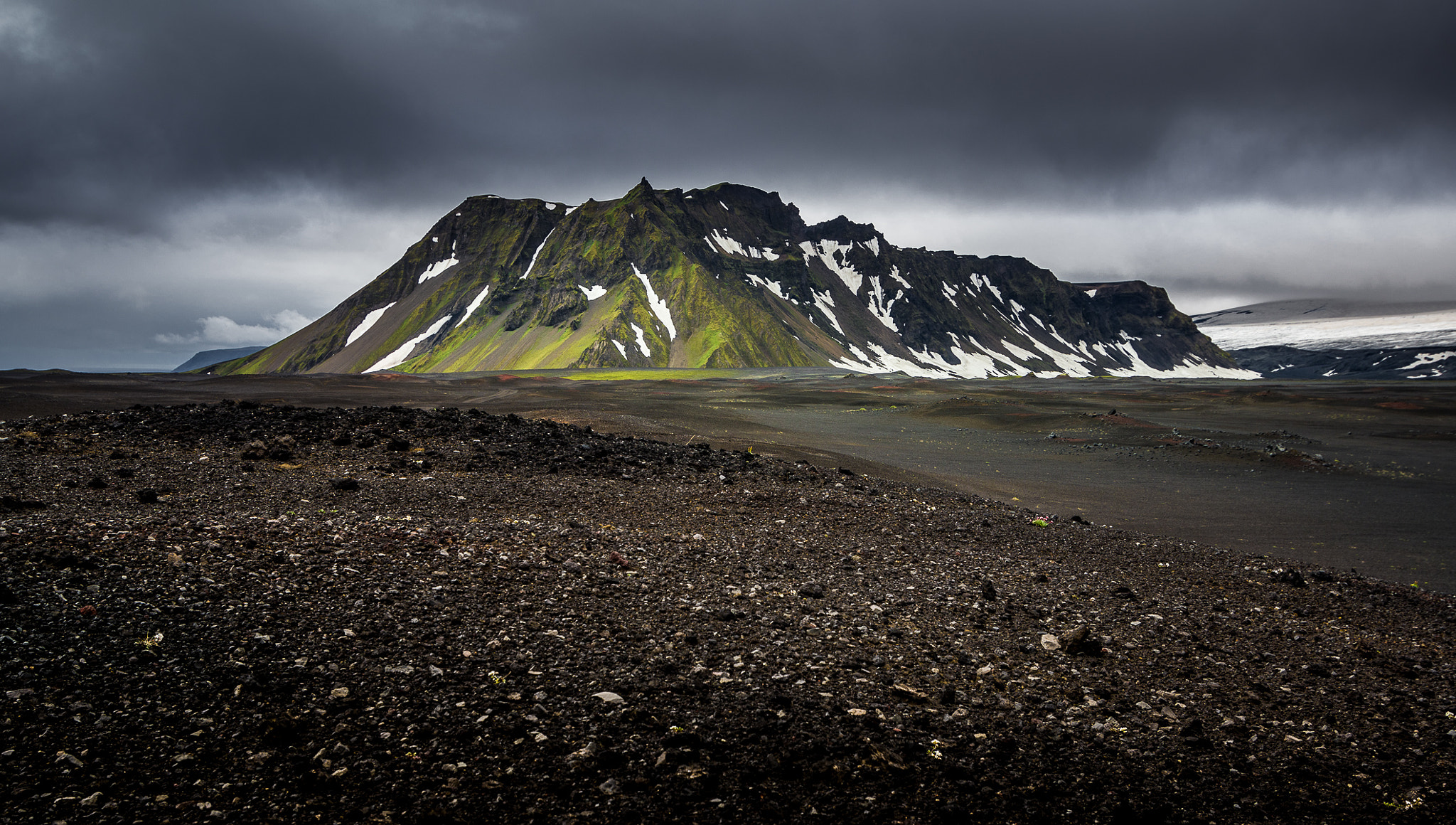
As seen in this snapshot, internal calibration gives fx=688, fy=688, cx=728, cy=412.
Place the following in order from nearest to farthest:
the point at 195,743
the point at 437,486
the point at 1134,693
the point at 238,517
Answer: the point at 195,743 → the point at 1134,693 → the point at 238,517 → the point at 437,486

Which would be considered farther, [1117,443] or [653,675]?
[1117,443]

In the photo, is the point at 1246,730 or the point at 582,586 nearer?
the point at 1246,730

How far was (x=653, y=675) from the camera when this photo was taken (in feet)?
22.5

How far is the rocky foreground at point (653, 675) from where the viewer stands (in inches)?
202

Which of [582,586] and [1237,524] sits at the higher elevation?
[582,586]

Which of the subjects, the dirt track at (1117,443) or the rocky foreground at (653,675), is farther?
the dirt track at (1117,443)

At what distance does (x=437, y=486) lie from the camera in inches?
565

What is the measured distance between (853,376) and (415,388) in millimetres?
89071

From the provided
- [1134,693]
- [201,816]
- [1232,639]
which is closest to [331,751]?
[201,816]

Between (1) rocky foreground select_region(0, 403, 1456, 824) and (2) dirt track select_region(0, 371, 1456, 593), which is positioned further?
(2) dirt track select_region(0, 371, 1456, 593)

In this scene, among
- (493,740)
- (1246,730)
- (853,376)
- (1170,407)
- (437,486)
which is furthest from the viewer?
(853,376)

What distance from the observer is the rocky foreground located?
5.13 m

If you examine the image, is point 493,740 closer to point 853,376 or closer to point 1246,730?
point 1246,730

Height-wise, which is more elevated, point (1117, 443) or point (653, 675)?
point (653, 675)
